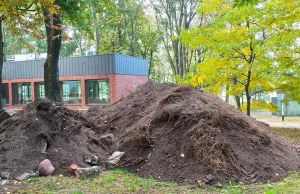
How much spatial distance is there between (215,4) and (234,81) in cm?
365

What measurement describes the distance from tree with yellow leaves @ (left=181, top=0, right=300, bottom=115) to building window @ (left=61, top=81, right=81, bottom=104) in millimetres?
11848

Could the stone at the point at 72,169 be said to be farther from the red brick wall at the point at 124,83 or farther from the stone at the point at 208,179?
the red brick wall at the point at 124,83

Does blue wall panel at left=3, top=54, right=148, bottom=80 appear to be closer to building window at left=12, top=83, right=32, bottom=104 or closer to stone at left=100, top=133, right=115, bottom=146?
building window at left=12, top=83, right=32, bottom=104

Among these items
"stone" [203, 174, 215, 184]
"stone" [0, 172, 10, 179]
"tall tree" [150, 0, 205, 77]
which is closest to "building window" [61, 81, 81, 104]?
"tall tree" [150, 0, 205, 77]

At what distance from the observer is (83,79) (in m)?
22.7

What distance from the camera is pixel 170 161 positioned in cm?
701

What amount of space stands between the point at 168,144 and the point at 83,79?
53.7ft

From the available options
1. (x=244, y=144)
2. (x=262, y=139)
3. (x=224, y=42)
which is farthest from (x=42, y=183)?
(x=224, y=42)

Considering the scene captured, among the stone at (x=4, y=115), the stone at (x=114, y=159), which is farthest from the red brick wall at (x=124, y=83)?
the stone at (x=114, y=159)

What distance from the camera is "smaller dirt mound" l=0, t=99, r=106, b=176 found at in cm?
689

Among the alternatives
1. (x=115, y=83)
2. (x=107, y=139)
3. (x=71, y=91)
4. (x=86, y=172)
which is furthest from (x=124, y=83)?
(x=86, y=172)

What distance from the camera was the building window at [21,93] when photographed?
84.1 feet

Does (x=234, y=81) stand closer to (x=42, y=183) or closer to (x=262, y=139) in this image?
(x=262, y=139)

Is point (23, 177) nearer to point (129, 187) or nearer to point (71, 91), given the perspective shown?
point (129, 187)
